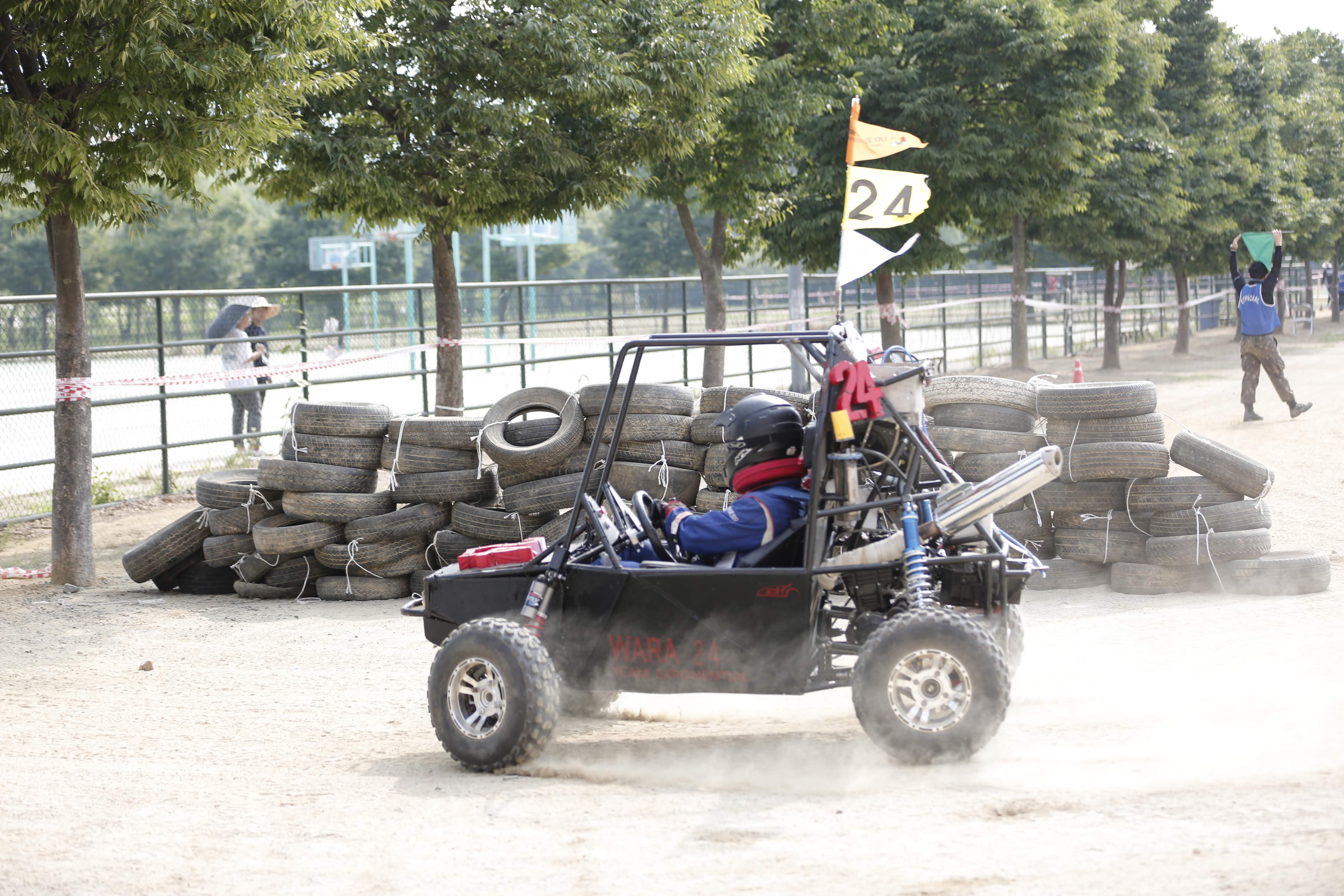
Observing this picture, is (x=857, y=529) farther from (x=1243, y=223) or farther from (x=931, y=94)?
(x=1243, y=223)

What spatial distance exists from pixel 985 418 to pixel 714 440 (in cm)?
176

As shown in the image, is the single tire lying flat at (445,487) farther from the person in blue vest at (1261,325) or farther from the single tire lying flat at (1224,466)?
the person in blue vest at (1261,325)

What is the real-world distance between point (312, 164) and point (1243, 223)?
27.6 meters

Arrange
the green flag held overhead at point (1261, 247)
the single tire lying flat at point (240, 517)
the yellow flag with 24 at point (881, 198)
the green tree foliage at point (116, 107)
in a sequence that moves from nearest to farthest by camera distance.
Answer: the yellow flag with 24 at point (881, 198), the green tree foliage at point (116, 107), the single tire lying flat at point (240, 517), the green flag held overhead at point (1261, 247)

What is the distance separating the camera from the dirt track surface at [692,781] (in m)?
3.87

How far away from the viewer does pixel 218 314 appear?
1538 centimetres

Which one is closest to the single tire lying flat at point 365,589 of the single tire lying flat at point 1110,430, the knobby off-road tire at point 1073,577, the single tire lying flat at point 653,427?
the single tire lying flat at point 653,427

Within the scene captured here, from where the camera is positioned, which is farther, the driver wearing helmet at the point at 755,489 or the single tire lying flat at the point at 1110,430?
the single tire lying flat at the point at 1110,430

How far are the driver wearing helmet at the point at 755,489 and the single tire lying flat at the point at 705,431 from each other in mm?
3224

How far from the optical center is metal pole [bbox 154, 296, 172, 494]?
42.8 feet

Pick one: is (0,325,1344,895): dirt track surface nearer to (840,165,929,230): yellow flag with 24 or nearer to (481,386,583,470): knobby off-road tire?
(481,386,583,470): knobby off-road tire

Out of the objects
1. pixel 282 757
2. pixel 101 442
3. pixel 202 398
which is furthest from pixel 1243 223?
pixel 282 757

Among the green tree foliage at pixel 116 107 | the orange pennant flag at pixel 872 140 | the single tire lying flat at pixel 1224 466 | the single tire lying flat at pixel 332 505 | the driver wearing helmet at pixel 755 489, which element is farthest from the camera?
the single tire lying flat at pixel 332 505

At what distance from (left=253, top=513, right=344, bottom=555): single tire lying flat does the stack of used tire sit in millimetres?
2526
